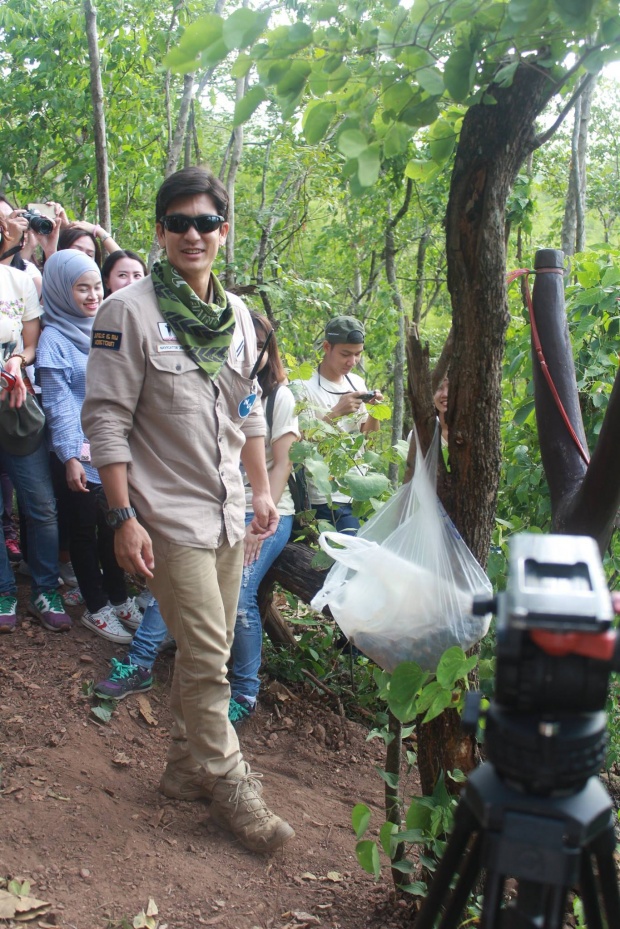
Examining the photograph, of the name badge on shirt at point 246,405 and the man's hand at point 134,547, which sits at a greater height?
the name badge on shirt at point 246,405

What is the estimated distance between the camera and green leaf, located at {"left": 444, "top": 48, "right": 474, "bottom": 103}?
1.65m

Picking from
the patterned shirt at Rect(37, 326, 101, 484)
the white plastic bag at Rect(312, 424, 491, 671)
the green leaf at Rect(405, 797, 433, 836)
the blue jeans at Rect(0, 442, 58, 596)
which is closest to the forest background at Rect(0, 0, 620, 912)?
the white plastic bag at Rect(312, 424, 491, 671)

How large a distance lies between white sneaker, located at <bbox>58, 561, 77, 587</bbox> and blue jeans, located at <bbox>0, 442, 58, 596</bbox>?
0.40 meters

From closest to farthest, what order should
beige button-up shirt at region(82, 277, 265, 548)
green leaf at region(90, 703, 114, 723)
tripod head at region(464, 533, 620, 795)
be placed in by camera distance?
tripod head at region(464, 533, 620, 795) → beige button-up shirt at region(82, 277, 265, 548) → green leaf at region(90, 703, 114, 723)

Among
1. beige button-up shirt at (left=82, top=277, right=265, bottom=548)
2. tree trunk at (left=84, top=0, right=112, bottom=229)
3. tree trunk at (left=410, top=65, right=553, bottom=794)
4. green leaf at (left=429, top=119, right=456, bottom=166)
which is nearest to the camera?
tree trunk at (left=410, top=65, right=553, bottom=794)

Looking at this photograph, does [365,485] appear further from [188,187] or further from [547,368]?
[188,187]

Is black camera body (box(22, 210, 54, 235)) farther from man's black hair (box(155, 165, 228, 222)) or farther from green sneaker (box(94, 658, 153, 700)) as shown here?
green sneaker (box(94, 658, 153, 700))

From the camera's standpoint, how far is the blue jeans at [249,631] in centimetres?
355

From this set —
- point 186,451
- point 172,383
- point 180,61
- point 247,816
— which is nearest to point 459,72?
point 180,61

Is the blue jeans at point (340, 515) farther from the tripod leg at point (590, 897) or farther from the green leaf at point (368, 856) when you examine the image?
the tripod leg at point (590, 897)

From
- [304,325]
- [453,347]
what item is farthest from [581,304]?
[304,325]

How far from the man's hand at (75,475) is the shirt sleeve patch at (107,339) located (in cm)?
130

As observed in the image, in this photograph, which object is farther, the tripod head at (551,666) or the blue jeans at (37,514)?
the blue jeans at (37,514)

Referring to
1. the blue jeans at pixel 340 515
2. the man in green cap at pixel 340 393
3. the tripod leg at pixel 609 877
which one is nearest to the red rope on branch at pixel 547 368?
the tripod leg at pixel 609 877
